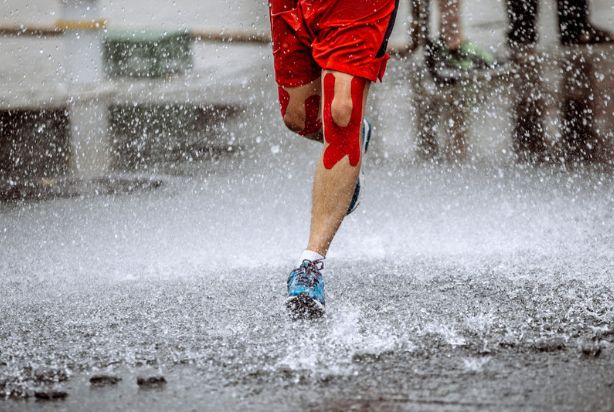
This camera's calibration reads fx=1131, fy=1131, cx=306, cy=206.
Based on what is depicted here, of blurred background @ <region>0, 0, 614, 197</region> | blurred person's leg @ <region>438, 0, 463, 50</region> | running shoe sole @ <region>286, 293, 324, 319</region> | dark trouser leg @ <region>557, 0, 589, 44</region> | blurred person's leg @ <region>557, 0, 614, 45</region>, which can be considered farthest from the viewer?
dark trouser leg @ <region>557, 0, 589, 44</region>

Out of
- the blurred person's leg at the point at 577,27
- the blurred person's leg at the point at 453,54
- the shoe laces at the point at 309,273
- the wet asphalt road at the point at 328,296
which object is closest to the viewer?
the wet asphalt road at the point at 328,296

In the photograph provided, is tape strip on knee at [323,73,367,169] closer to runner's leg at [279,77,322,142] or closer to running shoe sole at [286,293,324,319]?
runner's leg at [279,77,322,142]

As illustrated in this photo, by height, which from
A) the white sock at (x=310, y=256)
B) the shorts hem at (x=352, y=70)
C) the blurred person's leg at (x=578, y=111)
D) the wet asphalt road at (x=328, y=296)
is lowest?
the wet asphalt road at (x=328, y=296)

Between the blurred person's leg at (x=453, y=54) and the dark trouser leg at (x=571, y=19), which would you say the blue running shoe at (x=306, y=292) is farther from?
the dark trouser leg at (x=571, y=19)

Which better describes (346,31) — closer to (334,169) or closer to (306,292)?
(334,169)

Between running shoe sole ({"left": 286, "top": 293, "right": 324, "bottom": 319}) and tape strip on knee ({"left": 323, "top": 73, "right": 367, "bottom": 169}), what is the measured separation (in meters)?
0.49

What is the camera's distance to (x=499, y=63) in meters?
8.53

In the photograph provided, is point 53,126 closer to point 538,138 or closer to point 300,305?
point 538,138

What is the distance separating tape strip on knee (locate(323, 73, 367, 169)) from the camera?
3484 mm

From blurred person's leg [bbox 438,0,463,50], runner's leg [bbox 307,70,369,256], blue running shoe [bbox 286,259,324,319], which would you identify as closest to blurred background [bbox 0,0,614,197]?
blurred person's leg [bbox 438,0,463,50]

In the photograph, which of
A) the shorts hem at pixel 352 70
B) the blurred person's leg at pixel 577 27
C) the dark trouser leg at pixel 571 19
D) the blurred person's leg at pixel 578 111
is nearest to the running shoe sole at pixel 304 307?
the shorts hem at pixel 352 70

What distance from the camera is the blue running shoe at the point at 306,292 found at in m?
3.28

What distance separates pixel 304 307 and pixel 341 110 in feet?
2.07

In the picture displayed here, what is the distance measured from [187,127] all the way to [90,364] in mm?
4729
